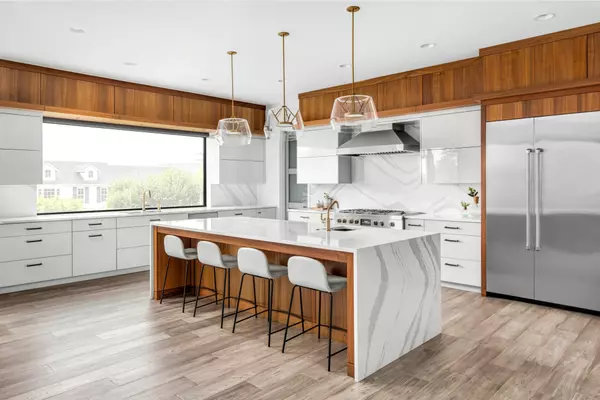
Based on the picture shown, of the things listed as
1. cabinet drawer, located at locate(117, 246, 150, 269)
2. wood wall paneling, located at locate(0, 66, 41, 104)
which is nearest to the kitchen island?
cabinet drawer, located at locate(117, 246, 150, 269)

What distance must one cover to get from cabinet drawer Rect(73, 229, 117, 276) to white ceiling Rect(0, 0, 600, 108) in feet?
6.97

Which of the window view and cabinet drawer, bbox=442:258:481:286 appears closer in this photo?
cabinet drawer, bbox=442:258:481:286

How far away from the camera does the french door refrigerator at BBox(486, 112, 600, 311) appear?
161 inches

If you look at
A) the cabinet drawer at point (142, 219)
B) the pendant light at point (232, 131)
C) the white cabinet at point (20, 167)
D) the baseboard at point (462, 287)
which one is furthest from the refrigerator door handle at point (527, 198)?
the white cabinet at point (20, 167)

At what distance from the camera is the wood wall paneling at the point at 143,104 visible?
19.8 ft

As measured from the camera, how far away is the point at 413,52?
488 cm

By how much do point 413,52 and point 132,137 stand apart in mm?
4454

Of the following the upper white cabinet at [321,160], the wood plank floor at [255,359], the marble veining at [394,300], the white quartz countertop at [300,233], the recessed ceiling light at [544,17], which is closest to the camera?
the wood plank floor at [255,359]

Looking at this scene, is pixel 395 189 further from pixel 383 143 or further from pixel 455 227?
pixel 455 227

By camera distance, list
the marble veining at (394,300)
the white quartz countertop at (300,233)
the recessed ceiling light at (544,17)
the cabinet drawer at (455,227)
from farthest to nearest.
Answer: the cabinet drawer at (455,227) → the recessed ceiling light at (544,17) → the white quartz countertop at (300,233) → the marble veining at (394,300)

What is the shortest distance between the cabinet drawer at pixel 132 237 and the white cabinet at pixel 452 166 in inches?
157

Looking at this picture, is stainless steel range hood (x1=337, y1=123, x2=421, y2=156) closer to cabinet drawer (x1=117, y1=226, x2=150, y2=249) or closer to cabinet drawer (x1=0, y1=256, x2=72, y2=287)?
cabinet drawer (x1=117, y1=226, x2=150, y2=249)

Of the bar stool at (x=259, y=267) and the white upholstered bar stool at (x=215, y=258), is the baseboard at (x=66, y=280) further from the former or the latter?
the bar stool at (x=259, y=267)

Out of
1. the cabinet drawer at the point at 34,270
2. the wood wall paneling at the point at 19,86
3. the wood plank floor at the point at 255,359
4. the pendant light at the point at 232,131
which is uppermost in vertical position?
the wood wall paneling at the point at 19,86
